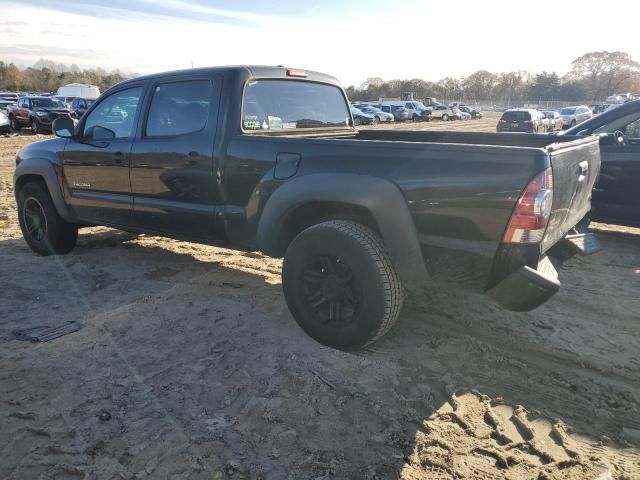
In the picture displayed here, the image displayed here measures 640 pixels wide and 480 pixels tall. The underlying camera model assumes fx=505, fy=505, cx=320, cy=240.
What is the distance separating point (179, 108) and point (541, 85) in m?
90.6

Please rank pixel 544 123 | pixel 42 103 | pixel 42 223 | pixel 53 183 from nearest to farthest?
pixel 53 183 < pixel 42 223 < pixel 42 103 < pixel 544 123

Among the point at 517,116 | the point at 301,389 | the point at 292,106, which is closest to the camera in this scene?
the point at 301,389

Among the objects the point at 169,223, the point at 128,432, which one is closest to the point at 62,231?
the point at 169,223

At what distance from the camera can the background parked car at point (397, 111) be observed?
3956 cm

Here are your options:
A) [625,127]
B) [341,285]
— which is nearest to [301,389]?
[341,285]

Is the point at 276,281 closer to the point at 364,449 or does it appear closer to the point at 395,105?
the point at 364,449

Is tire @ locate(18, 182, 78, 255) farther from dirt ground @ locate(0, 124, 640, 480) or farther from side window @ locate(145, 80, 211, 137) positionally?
side window @ locate(145, 80, 211, 137)

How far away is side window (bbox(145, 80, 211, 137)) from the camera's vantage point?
4000mm

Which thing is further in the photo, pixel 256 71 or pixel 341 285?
pixel 256 71

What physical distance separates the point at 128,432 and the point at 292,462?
865 mm

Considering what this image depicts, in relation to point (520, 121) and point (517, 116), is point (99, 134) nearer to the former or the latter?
point (520, 121)

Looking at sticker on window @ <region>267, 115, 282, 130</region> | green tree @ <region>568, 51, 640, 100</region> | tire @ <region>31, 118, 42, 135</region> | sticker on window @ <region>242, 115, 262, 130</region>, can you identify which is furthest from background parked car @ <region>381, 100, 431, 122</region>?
green tree @ <region>568, 51, 640, 100</region>

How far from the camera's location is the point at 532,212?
8.61ft

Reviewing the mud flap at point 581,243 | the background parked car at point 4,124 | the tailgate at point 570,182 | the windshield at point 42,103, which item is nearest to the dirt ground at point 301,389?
the mud flap at point 581,243
